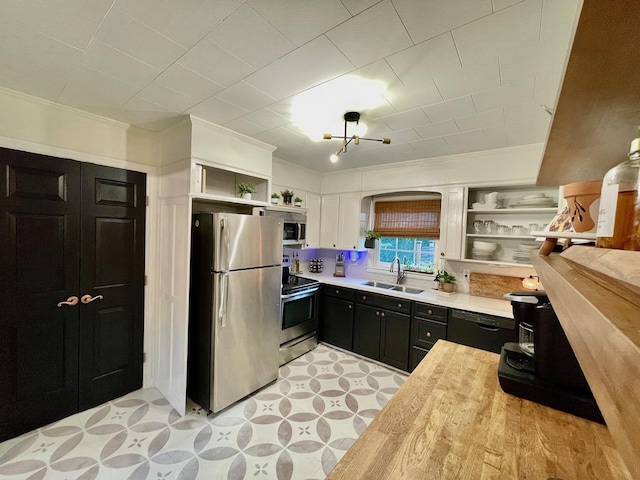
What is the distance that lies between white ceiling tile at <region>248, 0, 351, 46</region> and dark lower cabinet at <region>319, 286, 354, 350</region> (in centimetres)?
281

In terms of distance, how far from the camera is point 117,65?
63.6 inches

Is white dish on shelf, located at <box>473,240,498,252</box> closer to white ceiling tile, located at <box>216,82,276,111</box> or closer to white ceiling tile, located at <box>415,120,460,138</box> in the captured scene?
white ceiling tile, located at <box>415,120,460,138</box>

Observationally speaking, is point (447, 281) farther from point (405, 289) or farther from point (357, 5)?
point (357, 5)

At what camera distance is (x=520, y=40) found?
132 cm

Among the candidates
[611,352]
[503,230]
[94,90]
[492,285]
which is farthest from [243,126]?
[492,285]

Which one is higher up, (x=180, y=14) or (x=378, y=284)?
(x=180, y=14)

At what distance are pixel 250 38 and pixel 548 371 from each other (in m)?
2.03

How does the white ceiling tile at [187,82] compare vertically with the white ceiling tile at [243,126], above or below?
above

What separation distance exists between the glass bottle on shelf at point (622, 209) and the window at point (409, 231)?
122 inches

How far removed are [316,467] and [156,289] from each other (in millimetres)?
2081

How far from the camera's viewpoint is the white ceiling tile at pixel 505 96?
5.54ft

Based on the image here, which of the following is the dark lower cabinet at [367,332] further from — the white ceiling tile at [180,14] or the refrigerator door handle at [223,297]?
the white ceiling tile at [180,14]

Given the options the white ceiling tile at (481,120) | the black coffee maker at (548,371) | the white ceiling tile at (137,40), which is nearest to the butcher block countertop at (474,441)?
the black coffee maker at (548,371)

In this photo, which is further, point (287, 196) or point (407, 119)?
point (287, 196)
